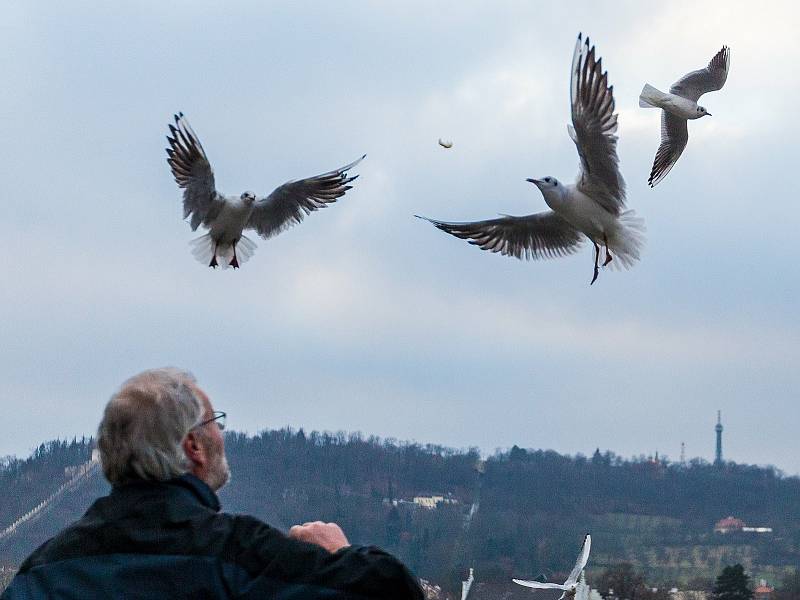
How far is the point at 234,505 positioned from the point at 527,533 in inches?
277

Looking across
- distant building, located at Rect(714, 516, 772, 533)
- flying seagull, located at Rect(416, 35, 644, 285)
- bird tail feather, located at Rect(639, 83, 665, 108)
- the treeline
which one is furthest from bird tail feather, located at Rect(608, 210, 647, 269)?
distant building, located at Rect(714, 516, 772, 533)

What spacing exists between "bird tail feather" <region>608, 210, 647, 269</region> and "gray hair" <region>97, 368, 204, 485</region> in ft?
24.8

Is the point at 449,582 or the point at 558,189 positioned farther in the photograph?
the point at 449,582

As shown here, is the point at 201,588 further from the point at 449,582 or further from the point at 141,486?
the point at 449,582

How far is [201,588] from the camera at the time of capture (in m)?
2.33

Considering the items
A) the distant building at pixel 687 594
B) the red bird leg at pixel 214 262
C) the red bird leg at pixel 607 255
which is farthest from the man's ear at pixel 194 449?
the distant building at pixel 687 594

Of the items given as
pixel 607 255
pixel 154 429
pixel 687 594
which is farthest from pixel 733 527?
pixel 154 429

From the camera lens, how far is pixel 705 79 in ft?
41.6

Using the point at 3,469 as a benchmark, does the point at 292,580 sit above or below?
below

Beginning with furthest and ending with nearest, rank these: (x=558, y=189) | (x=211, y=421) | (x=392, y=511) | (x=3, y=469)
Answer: (x=3, y=469) → (x=392, y=511) → (x=558, y=189) → (x=211, y=421)

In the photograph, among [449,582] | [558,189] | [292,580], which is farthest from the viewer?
[449,582]

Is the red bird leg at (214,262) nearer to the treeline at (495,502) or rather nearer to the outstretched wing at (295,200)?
the outstretched wing at (295,200)

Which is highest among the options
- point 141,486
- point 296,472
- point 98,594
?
point 296,472

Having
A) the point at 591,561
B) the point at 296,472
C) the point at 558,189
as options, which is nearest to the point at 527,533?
the point at 591,561
